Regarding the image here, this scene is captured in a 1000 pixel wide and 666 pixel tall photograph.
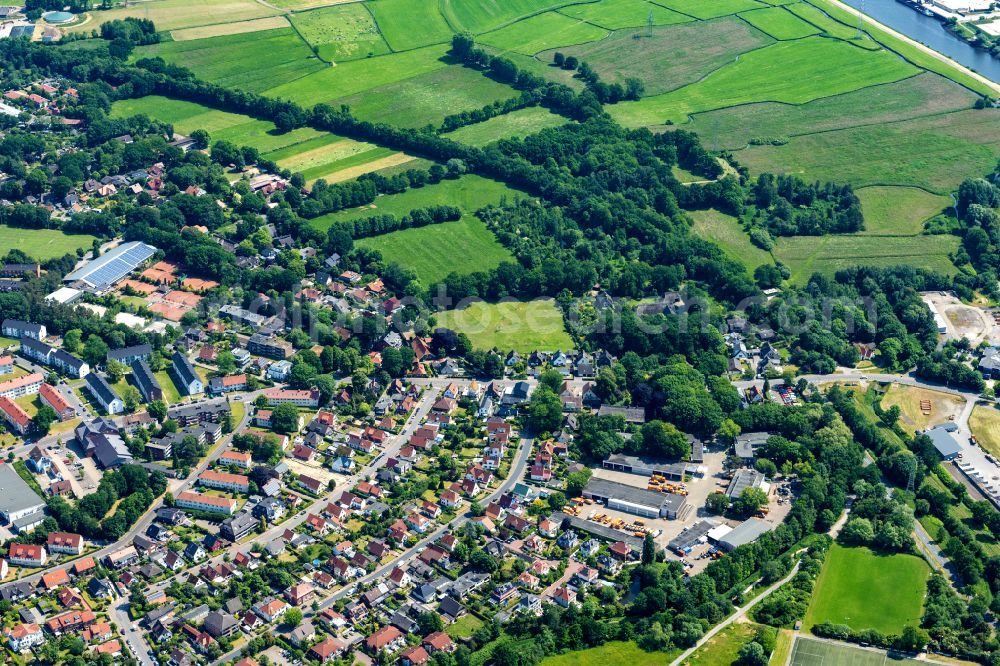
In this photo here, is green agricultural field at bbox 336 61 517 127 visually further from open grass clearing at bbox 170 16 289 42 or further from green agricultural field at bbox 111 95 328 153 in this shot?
open grass clearing at bbox 170 16 289 42

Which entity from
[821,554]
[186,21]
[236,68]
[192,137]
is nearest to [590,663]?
[821,554]

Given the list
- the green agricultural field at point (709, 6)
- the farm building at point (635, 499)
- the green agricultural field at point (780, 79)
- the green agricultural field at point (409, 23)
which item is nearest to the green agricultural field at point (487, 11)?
the green agricultural field at point (409, 23)

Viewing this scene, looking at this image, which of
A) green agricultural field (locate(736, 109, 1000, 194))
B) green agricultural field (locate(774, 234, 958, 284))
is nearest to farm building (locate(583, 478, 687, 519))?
green agricultural field (locate(774, 234, 958, 284))

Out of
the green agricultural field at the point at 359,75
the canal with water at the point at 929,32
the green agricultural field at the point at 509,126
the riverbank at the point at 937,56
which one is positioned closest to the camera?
the green agricultural field at the point at 509,126

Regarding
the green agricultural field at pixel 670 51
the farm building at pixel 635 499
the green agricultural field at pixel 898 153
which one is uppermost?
the green agricultural field at pixel 670 51

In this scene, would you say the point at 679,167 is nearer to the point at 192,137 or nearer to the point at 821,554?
the point at 192,137

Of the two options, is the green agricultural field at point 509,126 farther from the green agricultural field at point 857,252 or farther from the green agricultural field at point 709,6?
the green agricultural field at point 709,6
